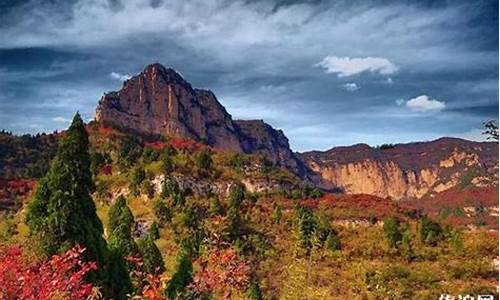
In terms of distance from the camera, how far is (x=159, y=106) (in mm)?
132250

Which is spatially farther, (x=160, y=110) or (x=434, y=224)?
(x=160, y=110)

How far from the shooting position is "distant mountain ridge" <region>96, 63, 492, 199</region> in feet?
420

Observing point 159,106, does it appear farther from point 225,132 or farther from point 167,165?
point 167,165

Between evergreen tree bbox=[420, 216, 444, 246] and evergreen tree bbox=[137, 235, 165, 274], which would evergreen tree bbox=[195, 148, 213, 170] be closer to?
evergreen tree bbox=[420, 216, 444, 246]

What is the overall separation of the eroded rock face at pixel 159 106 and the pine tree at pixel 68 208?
102 m

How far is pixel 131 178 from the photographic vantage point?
42844 millimetres

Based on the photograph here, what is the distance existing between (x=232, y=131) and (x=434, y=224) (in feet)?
405

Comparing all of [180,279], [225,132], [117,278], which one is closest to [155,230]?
[180,279]

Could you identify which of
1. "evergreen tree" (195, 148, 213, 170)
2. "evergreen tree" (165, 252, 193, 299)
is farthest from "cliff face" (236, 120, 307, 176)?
"evergreen tree" (165, 252, 193, 299)

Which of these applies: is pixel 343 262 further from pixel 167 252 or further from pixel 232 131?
pixel 232 131

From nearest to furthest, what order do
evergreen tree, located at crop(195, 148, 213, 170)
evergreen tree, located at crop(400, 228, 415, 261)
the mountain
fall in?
evergreen tree, located at crop(400, 228, 415, 261), evergreen tree, located at crop(195, 148, 213, 170), the mountain

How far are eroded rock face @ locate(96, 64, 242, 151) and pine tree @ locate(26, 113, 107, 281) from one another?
10245 cm

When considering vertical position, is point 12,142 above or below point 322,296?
above

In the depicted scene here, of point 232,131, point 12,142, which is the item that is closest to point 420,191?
point 232,131
